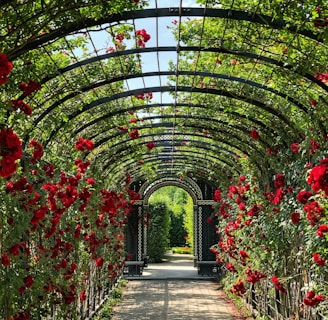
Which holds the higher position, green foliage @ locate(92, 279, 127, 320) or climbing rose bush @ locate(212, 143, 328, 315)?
climbing rose bush @ locate(212, 143, 328, 315)

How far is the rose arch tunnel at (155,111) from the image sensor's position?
3617 mm

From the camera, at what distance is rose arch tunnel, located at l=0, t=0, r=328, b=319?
3.62 metres

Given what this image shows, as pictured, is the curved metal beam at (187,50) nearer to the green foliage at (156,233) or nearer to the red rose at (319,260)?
the red rose at (319,260)

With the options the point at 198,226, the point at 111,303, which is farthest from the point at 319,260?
the point at 198,226

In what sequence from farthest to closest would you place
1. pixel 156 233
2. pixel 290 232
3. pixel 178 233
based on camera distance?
1. pixel 178 233
2. pixel 156 233
3. pixel 290 232

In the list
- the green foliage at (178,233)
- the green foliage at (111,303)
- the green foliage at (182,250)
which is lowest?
the green foliage at (111,303)

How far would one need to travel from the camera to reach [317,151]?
4477mm

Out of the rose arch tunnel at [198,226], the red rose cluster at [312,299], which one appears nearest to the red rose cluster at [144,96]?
the red rose cluster at [312,299]

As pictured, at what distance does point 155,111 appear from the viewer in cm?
753

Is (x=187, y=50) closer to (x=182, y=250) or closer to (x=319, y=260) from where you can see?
(x=319, y=260)

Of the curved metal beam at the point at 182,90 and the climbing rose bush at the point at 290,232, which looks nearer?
the climbing rose bush at the point at 290,232

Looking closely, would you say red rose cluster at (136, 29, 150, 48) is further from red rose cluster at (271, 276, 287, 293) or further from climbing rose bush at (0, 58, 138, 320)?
red rose cluster at (271, 276, 287, 293)

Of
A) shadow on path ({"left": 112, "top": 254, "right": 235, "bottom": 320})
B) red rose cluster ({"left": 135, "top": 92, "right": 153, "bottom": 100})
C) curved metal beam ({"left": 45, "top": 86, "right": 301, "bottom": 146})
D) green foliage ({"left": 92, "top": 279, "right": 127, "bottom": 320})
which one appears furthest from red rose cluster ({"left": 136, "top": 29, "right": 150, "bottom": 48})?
shadow on path ({"left": 112, "top": 254, "right": 235, "bottom": 320})

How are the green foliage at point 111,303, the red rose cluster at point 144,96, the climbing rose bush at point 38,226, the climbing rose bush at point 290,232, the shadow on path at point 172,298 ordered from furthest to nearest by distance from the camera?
the shadow on path at point 172,298
the green foliage at point 111,303
the red rose cluster at point 144,96
the climbing rose bush at point 290,232
the climbing rose bush at point 38,226
